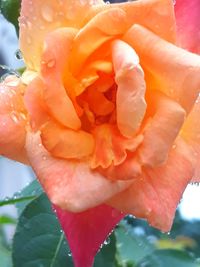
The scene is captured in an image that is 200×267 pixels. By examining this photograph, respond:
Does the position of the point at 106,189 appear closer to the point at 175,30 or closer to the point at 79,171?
the point at 79,171

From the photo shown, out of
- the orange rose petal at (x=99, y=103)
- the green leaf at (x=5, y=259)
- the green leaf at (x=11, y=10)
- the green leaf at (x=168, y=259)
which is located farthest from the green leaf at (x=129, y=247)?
the orange rose petal at (x=99, y=103)

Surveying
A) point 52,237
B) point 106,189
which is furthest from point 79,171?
point 52,237

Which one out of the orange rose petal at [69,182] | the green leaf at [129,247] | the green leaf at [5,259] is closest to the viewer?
the orange rose petal at [69,182]

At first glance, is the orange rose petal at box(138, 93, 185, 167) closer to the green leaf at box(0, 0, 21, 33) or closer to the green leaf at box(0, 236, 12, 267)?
the green leaf at box(0, 0, 21, 33)

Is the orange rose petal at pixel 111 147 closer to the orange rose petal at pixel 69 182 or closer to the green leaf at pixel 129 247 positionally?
the orange rose petal at pixel 69 182

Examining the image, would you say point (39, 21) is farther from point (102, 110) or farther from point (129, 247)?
point (129, 247)

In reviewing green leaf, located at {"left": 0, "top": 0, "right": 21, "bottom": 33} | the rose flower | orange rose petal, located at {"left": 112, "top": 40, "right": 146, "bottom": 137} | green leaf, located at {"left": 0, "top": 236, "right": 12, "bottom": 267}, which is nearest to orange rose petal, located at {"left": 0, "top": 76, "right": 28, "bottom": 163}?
the rose flower
